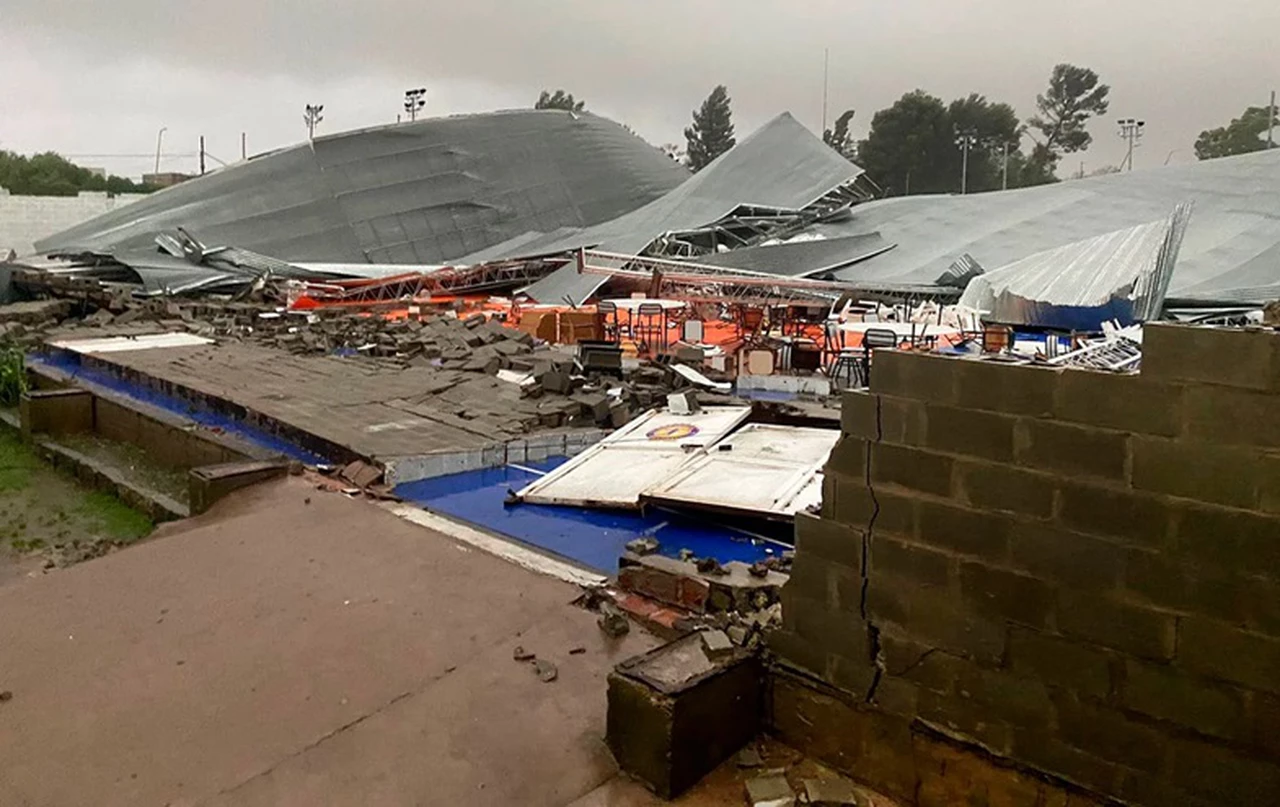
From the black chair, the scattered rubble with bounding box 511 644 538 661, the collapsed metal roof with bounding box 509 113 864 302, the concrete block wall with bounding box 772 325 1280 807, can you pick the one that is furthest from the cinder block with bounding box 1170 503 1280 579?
the collapsed metal roof with bounding box 509 113 864 302

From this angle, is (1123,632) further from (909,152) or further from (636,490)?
(909,152)

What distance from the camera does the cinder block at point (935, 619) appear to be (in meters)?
3.18

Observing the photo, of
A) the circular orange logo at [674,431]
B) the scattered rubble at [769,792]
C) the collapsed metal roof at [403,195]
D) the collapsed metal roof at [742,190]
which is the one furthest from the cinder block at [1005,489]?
the collapsed metal roof at [403,195]

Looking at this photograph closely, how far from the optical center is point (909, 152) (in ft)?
195

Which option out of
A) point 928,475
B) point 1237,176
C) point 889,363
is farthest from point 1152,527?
point 1237,176

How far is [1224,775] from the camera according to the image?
2.74 meters

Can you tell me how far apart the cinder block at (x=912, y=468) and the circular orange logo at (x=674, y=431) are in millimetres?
4715

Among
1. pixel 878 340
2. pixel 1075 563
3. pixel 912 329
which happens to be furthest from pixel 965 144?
pixel 1075 563

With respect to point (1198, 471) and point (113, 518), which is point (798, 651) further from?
point (113, 518)

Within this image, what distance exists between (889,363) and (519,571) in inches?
123

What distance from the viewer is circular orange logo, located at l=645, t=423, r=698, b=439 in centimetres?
823

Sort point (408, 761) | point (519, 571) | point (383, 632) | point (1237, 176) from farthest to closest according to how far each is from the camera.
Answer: point (1237, 176)
point (519, 571)
point (383, 632)
point (408, 761)

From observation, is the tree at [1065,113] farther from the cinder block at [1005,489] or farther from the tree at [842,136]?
the cinder block at [1005,489]

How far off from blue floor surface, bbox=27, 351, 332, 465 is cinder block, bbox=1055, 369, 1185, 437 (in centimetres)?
694
